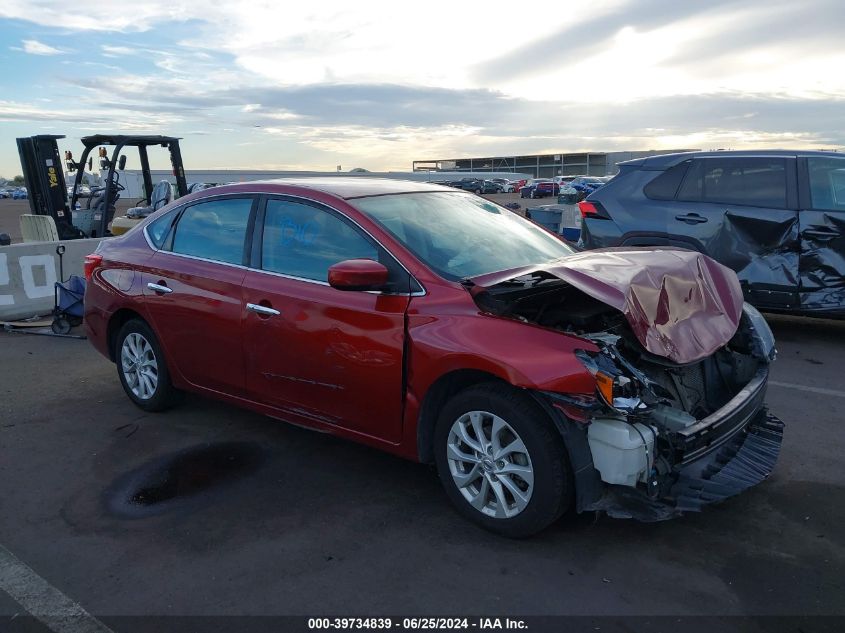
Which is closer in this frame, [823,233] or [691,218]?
[823,233]

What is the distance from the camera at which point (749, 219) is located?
6812 millimetres

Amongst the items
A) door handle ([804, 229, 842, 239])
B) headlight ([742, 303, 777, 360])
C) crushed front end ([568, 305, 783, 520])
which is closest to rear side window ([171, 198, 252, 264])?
crushed front end ([568, 305, 783, 520])

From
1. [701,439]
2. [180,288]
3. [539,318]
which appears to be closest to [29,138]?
[180,288]

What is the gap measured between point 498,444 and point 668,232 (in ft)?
15.2

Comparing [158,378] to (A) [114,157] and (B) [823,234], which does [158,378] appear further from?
(A) [114,157]

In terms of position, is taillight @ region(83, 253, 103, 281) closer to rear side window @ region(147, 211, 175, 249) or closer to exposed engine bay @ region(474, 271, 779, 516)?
rear side window @ region(147, 211, 175, 249)

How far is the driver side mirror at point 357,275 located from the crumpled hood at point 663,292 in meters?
0.51

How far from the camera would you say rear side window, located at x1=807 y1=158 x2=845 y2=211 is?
6.61 m

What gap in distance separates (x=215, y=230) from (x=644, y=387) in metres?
2.99

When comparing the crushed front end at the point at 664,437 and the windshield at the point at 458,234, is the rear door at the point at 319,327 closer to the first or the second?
the windshield at the point at 458,234

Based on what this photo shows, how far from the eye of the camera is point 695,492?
3186mm

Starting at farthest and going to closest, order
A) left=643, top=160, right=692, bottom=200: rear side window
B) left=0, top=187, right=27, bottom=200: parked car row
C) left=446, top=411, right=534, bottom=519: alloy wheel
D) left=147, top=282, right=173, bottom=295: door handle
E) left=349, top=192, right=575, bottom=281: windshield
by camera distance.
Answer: left=0, top=187, right=27, bottom=200: parked car row < left=643, top=160, right=692, bottom=200: rear side window < left=147, top=282, right=173, bottom=295: door handle < left=349, top=192, right=575, bottom=281: windshield < left=446, top=411, right=534, bottom=519: alloy wheel

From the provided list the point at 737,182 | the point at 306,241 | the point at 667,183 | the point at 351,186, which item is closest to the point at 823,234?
the point at 737,182

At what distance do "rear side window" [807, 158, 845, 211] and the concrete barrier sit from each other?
28.3 feet
